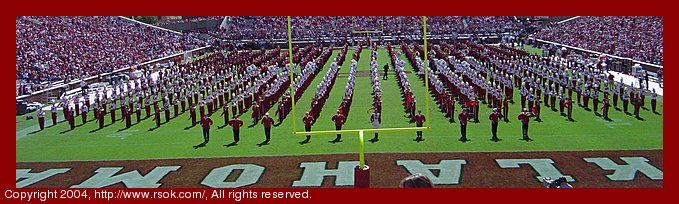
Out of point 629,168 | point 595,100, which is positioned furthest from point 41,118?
point 595,100

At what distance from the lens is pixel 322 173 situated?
9.52 m

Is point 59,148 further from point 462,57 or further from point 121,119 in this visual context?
point 462,57

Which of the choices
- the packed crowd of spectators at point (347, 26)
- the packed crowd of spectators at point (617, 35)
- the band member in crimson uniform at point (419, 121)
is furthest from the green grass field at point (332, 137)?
the packed crowd of spectators at point (347, 26)

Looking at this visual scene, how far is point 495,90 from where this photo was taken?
15.3 metres

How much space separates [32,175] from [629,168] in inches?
377

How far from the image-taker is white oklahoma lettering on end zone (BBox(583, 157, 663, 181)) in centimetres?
896

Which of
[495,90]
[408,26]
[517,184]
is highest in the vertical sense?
[408,26]

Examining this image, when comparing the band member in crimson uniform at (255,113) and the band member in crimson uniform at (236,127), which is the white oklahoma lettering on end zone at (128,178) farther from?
the band member in crimson uniform at (255,113)

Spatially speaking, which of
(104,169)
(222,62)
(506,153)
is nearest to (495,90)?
(506,153)

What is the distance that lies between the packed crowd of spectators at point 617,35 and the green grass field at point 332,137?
11653mm

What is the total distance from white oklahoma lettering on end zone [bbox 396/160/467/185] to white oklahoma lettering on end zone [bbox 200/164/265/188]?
2.31 m

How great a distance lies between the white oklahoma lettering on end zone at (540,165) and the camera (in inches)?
357

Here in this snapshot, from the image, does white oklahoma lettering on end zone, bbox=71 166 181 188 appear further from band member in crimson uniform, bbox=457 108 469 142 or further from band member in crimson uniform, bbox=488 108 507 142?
band member in crimson uniform, bbox=488 108 507 142

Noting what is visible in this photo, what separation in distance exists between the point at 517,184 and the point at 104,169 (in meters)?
6.72
